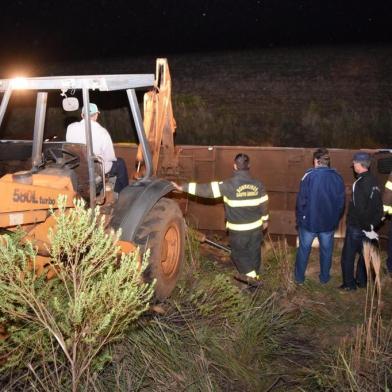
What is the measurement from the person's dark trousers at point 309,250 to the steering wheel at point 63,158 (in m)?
2.78

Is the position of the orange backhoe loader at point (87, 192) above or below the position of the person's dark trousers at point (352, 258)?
above

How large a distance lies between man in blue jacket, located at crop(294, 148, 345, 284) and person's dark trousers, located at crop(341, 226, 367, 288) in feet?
0.67

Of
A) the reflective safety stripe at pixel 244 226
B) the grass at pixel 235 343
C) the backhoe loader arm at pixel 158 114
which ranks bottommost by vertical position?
the grass at pixel 235 343

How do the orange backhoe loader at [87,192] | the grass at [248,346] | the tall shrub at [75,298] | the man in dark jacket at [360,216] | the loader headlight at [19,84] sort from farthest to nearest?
the man in dark jacket at [360,216] < the loader headlight at [19,84] < the orange backhoe loader at [87,192] < the grass at [248,346] < the tall shrub at [75,298]

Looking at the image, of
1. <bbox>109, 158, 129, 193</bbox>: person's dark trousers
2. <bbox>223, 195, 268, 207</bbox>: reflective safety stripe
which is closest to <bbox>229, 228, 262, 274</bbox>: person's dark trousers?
<bbox>223, 195, 268, 207</bbox>: reflective safety stripe

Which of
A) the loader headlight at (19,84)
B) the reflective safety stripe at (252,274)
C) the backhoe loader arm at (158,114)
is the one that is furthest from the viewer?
the backhoe loader arm at (158,114)

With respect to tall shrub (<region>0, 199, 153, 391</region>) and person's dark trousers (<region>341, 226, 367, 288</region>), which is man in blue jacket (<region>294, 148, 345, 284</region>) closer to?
person's dark trousers (<region>341, 226, 367, 288</region>)

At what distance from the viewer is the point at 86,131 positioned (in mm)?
4570

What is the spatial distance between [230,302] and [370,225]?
2025mm

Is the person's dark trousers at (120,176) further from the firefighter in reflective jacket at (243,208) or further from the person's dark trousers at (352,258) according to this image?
the person's dark trousers at (352,258)

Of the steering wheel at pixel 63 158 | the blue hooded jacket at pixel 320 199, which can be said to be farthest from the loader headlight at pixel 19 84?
the blue hooded jacket at pixel 320 199

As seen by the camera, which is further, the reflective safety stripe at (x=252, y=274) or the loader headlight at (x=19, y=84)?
the reflective safety stripe at (x=252, y=274)

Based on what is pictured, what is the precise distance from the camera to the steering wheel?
4.85 meters

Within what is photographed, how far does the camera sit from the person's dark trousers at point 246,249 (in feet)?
19.3
